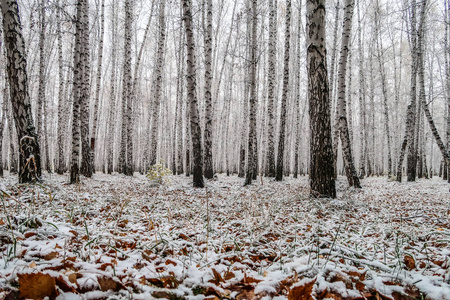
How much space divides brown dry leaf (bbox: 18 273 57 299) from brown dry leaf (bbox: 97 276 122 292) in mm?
195

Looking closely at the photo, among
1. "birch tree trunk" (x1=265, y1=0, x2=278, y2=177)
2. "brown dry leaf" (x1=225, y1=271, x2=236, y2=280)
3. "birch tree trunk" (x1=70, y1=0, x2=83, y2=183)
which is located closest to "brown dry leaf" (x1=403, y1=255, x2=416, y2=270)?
"brown dry leaf" (x1=225, y1=271, x2=236, y2=280)

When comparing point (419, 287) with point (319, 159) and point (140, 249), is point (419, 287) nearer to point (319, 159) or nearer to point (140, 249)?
point (140, 249)

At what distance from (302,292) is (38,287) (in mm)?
1216

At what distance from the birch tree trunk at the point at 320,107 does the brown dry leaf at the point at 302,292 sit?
3683 mm

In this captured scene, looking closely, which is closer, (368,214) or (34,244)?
(34,244)

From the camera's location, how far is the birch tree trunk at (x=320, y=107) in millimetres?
4555

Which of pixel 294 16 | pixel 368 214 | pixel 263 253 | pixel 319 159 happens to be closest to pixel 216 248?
pixel 263 253

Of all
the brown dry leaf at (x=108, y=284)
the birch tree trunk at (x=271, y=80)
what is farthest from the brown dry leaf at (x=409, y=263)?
the birch tree trunk at (x=271, y=80)

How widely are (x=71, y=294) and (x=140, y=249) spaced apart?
80 centimetres

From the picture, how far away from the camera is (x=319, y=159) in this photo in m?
4.56

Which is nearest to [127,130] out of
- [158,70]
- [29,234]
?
[158,70]

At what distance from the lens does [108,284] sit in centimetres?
116

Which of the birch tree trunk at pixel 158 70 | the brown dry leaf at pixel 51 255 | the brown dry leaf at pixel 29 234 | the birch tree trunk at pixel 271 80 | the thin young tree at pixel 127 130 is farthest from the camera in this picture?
the thin young tree at pixel 127 130

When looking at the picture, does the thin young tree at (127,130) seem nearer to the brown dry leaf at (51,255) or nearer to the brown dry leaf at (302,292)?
the brown dry leaf at (51,255)
